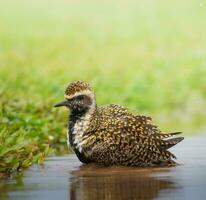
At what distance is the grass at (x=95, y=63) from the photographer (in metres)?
16.8

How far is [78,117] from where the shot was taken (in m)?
14.0

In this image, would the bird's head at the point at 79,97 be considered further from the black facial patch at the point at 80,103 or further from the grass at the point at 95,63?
the grass at the point at 95,63

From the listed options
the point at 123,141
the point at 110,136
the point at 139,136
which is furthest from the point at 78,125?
the point at 139,136

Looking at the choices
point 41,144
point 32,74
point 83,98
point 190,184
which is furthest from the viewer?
point 32,74

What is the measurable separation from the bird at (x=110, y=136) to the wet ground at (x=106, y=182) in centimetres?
15

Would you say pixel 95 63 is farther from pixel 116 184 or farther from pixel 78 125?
pixel 116 184

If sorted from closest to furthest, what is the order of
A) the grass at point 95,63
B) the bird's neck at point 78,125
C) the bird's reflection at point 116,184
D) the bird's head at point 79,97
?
the bird's reflection at point 116,184 < the bird's neck at point 78,125 < the bird's head at point 79,97 < the grass at point 95,63

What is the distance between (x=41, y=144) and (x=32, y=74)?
7936mm

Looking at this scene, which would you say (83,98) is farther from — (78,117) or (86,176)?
(86,176)

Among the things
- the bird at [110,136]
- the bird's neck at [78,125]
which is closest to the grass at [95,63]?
the bird's neck at [78,125]

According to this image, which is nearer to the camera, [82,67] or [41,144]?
[41,144]

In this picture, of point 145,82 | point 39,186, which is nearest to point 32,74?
→ point 145,82

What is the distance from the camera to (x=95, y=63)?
86.3ft

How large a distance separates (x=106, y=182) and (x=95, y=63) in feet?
45.2
